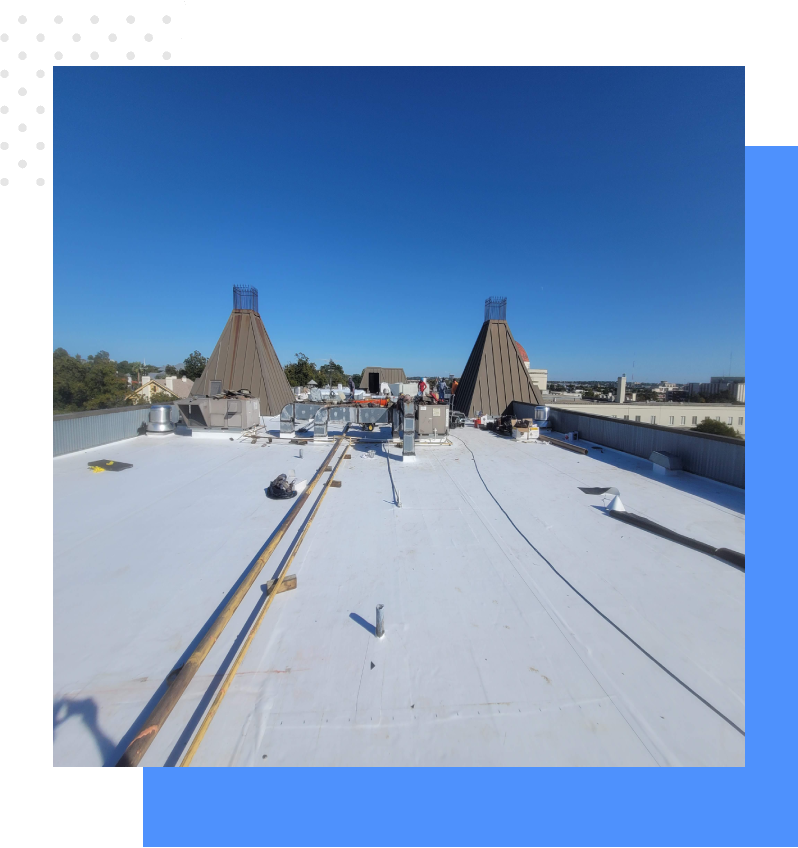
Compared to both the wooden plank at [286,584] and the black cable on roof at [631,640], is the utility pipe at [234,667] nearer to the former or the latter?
the wooden plank at [286,584]

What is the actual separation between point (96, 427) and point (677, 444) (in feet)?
67.3

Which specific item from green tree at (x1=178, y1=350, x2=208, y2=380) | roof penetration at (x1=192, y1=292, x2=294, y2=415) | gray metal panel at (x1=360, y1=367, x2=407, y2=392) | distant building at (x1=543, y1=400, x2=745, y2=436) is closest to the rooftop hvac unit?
roof penetration at (x1=192, y1=292, x2=294, y2=415)

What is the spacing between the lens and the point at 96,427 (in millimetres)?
12492

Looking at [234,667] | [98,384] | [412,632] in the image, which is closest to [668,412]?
[412,632]

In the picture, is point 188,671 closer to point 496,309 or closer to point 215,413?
point 215,413

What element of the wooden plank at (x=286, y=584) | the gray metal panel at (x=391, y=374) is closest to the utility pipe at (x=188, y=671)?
the wooden plank at (x=286, y=584)

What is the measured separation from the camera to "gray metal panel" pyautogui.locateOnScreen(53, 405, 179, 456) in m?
11.3
